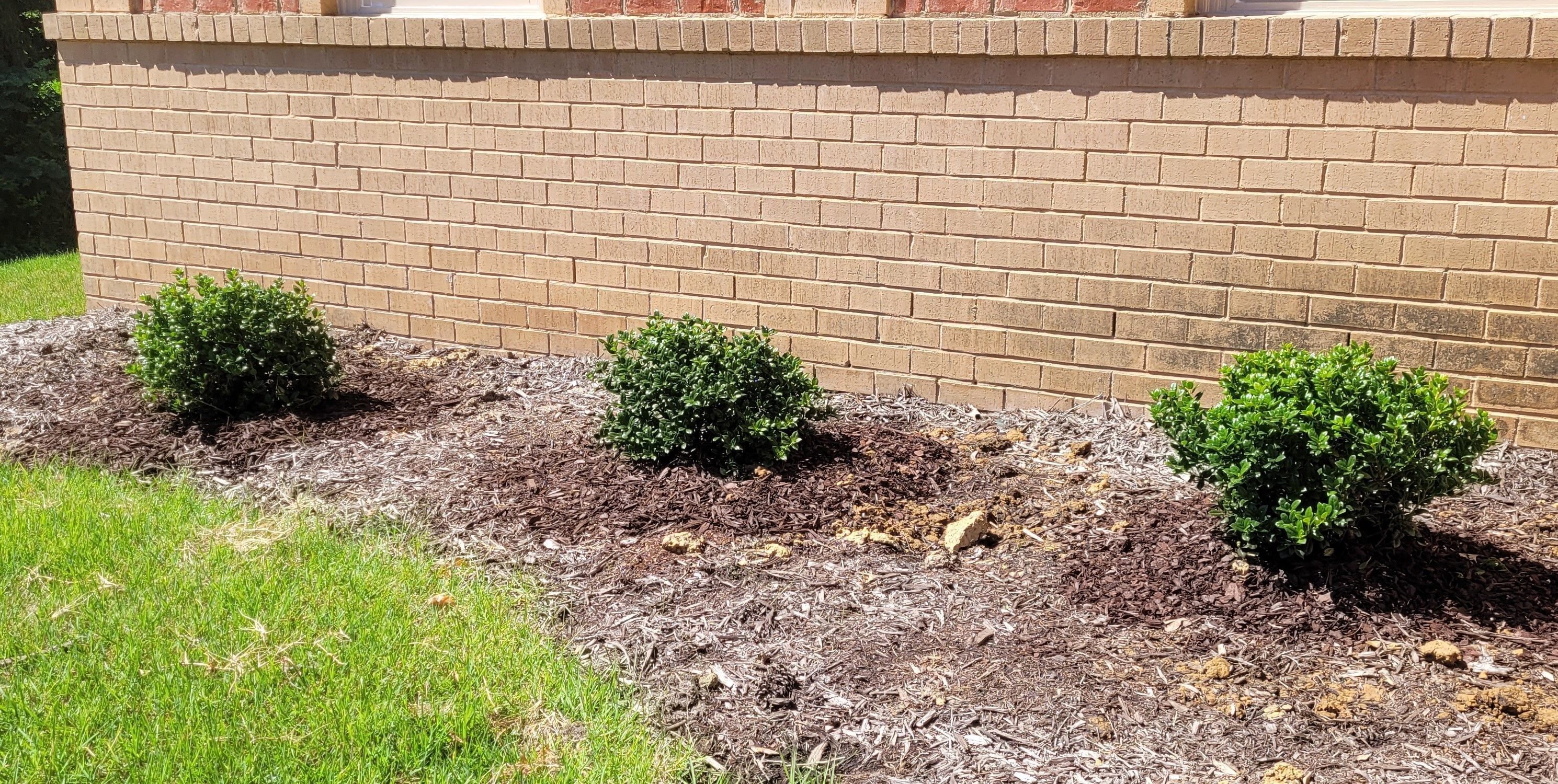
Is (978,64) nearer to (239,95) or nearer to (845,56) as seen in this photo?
(845,56)

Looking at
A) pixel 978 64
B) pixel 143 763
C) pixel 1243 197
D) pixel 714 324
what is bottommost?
pixel 143 763

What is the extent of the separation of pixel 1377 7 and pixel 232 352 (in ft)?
16.4

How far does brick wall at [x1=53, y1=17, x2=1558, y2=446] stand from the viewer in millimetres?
5078

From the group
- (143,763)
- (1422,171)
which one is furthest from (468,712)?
(1422,171)

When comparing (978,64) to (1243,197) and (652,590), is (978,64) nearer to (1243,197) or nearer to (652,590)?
(1243,197)

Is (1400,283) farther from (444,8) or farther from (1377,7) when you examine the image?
(444,8)

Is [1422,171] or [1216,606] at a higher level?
[1422,171]

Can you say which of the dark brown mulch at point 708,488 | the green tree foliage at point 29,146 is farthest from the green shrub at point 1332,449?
the green tree foliage at point 29,146

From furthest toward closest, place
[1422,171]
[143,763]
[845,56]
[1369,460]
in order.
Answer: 1. [845,56]
2. [1422,171]
3. [1369,460]
4. [143,763]

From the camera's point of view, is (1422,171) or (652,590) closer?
(652,590)

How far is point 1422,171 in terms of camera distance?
5031 millimetres

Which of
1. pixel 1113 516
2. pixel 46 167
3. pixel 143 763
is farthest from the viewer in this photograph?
pixel 46 167

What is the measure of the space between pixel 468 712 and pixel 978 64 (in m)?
3.56

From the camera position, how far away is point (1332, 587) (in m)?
4.03
